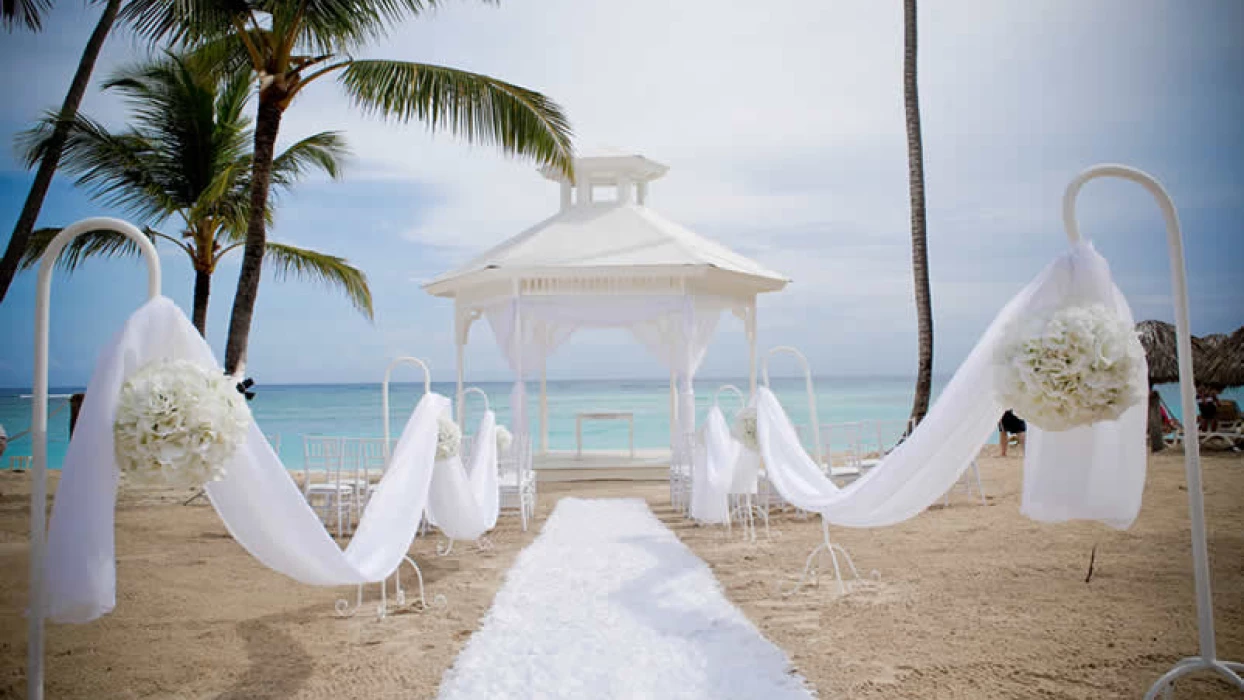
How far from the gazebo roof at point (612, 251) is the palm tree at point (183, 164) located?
10.5 feet

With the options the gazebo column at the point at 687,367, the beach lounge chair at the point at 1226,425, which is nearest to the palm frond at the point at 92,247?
the gazebo column at the point at 687,367

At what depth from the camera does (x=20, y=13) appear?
6.67 metres

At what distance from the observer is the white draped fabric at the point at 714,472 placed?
750 centimetres

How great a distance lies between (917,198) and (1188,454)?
945 cm

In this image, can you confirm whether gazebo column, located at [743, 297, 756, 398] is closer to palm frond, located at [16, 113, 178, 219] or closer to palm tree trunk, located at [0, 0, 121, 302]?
palm tree trunk, located at [0, 0, 121, 302]

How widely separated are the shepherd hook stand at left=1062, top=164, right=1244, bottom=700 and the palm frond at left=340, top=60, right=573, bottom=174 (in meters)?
6.45

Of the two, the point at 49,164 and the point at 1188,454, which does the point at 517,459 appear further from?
the point at 1188,454

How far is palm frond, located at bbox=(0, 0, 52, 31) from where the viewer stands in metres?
6.49

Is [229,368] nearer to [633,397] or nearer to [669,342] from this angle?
[669,342]

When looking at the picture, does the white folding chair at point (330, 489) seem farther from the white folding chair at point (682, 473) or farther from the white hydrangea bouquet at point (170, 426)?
the white hydrangea bouquet at point (170, 426)

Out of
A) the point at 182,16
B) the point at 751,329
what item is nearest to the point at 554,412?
the point at 751,329

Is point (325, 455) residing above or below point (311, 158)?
below

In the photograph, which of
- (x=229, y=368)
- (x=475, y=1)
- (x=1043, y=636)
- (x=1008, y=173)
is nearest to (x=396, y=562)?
(x=1043, y=636)

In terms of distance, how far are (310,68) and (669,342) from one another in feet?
21.1
